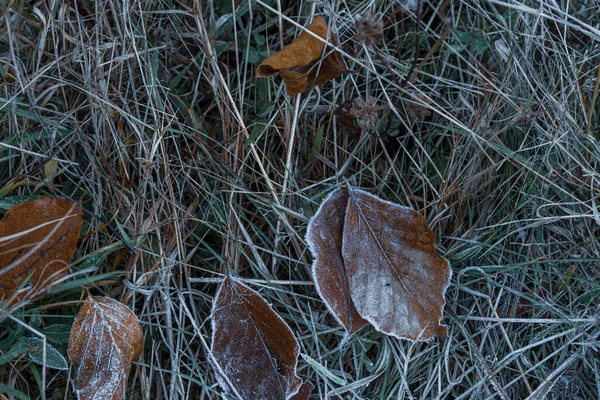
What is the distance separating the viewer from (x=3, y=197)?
125cm

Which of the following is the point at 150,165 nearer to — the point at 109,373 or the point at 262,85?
the point at 262,85

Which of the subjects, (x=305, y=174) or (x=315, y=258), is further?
(x=305, y=174)

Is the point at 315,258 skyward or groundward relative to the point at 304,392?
skyward

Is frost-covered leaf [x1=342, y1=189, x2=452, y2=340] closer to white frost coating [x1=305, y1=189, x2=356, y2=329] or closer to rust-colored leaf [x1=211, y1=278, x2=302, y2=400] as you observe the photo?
white frost coating [x1=305, y1=189, x2=356, y2=329]

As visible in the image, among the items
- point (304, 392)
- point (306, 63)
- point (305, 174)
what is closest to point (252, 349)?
point (304, 392)

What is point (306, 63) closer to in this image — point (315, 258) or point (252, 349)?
point (315, 258)

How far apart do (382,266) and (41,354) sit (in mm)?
742

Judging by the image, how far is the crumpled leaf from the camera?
117 cm

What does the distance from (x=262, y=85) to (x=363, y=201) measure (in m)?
0.36

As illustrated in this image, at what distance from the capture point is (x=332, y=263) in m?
1.21

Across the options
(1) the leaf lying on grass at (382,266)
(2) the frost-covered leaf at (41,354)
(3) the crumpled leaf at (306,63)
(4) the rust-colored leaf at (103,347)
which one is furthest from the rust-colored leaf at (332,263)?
(2) the frost-covered leaf at (41,354)

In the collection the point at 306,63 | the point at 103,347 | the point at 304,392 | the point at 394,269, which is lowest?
the point at 304,392

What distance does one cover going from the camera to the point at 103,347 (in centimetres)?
119

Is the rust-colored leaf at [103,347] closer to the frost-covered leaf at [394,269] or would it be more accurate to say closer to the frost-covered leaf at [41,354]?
the frost-covered leaf at [41,354]
